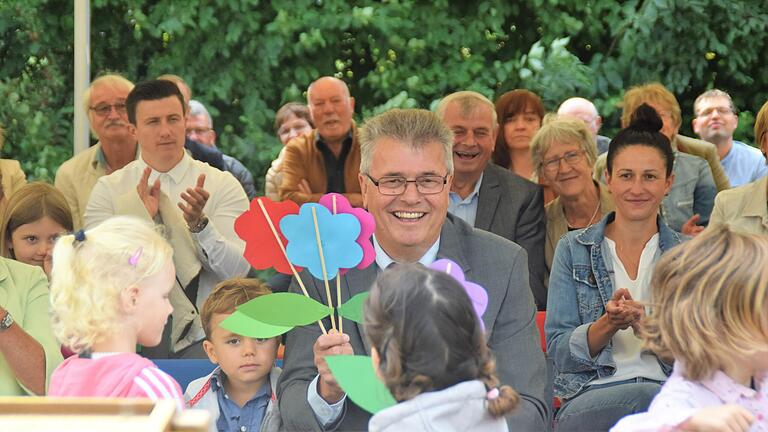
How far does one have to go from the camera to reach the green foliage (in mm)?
8188

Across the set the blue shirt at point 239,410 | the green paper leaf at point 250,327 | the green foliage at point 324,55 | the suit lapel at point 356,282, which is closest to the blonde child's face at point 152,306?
the green paper leaf at point 250,327

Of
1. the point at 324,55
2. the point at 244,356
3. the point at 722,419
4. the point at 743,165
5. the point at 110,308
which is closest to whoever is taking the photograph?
the point at 722,419

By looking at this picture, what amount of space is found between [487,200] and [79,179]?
67.9 inches

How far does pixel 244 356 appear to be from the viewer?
10.7 ft

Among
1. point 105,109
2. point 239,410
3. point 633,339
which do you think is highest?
point 105,109

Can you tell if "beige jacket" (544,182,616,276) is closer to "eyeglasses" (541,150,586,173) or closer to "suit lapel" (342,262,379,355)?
"eyeglasses" (541,150,586,173)

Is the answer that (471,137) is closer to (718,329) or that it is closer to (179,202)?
(179,202)

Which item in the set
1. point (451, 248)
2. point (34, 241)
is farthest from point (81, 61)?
point (451, 248)

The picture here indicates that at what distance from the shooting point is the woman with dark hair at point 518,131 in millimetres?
5508

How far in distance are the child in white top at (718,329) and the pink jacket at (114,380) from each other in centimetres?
91

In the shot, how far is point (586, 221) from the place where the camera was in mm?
4711

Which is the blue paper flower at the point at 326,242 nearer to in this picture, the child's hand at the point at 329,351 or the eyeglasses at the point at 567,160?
the child's hand at the point at 329,351

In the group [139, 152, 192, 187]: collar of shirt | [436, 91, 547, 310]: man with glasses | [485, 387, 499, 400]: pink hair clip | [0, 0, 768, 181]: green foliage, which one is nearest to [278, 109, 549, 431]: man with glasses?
[485, 387, 499, 400]: pink hair clip

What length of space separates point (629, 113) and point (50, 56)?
4.75 m
